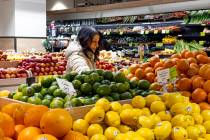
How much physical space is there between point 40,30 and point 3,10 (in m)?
1.21

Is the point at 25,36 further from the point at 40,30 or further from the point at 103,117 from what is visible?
the point at 103,117

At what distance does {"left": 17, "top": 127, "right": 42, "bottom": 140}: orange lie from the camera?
1.70 m

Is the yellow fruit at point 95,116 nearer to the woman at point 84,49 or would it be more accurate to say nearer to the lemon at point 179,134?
the lemon at point 179,134

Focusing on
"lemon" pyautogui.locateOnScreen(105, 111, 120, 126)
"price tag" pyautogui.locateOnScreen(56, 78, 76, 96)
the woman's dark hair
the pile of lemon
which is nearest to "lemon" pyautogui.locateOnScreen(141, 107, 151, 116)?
the pile of lemon

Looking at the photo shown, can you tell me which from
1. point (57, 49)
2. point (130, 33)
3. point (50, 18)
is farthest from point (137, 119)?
point (50, 18)

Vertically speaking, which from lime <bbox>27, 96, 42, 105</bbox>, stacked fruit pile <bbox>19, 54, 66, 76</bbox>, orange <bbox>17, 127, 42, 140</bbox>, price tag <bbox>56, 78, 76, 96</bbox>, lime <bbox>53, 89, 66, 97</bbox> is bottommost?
stacked fruit pile <bbox>19, 54, 66, 76</bbox>

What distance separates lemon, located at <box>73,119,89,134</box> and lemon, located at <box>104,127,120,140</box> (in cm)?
11

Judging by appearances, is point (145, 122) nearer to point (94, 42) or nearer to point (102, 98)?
point (102, 98)

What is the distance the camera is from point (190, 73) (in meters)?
2.96

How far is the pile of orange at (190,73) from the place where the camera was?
106 inches

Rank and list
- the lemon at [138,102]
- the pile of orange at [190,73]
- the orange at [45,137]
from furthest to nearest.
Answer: the pile of orange at [190,73]
the lemon at [138,102]
the orange at [45,137]

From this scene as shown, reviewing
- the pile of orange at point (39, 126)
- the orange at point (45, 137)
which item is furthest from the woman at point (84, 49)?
the orange at point (45, 137)

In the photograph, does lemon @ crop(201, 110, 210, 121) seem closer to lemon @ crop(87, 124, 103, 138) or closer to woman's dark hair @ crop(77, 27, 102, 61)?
lemon @ crop(87, 124, 103, 138)

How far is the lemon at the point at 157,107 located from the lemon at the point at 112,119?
0.30 meters
